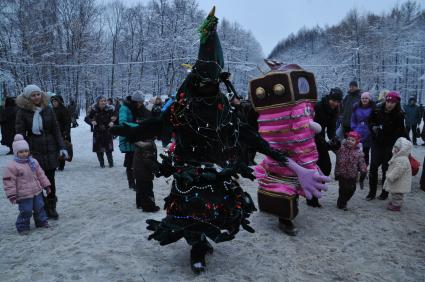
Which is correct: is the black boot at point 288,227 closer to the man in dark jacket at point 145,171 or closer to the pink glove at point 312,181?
the pink glove at point 312,181

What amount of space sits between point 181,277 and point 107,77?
37.9 metres

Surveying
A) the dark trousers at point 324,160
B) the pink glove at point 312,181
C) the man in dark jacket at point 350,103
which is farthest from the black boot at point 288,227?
the man in dark jacket at point 350,103

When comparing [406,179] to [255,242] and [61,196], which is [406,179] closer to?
[255,242]

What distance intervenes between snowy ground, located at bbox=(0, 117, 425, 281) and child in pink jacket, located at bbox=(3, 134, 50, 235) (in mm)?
274

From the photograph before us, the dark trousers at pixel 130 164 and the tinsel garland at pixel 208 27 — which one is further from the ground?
the tinsel garland at pixel 208 27

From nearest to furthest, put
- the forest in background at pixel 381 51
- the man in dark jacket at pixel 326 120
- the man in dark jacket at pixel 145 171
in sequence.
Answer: the man in dark jacket at pixel 145 171 → the man in dark jacket at pixel 326 120 → the forest in background at pixel 381 51

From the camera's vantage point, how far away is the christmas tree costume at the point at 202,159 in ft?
9.68

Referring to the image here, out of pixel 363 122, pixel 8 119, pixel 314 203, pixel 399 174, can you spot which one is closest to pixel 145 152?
pixel 314 203

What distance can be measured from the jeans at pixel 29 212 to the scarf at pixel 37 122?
0.85 m

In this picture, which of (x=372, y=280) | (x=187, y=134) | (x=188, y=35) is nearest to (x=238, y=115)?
(x=187, y=134)

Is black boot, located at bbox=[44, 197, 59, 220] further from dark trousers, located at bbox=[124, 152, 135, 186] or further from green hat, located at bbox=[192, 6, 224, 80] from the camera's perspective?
green hat, located at bbox=[192, 6, 224, 80]

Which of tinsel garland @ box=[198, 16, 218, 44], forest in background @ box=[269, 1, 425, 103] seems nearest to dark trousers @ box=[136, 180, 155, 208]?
tinsel garland @ box=[198, 16, 218, 44]

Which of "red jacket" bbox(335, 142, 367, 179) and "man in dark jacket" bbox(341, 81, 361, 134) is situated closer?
"red jacket" bbox(335, 142, 367, 179)

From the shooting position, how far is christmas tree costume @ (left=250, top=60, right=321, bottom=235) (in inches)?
156
